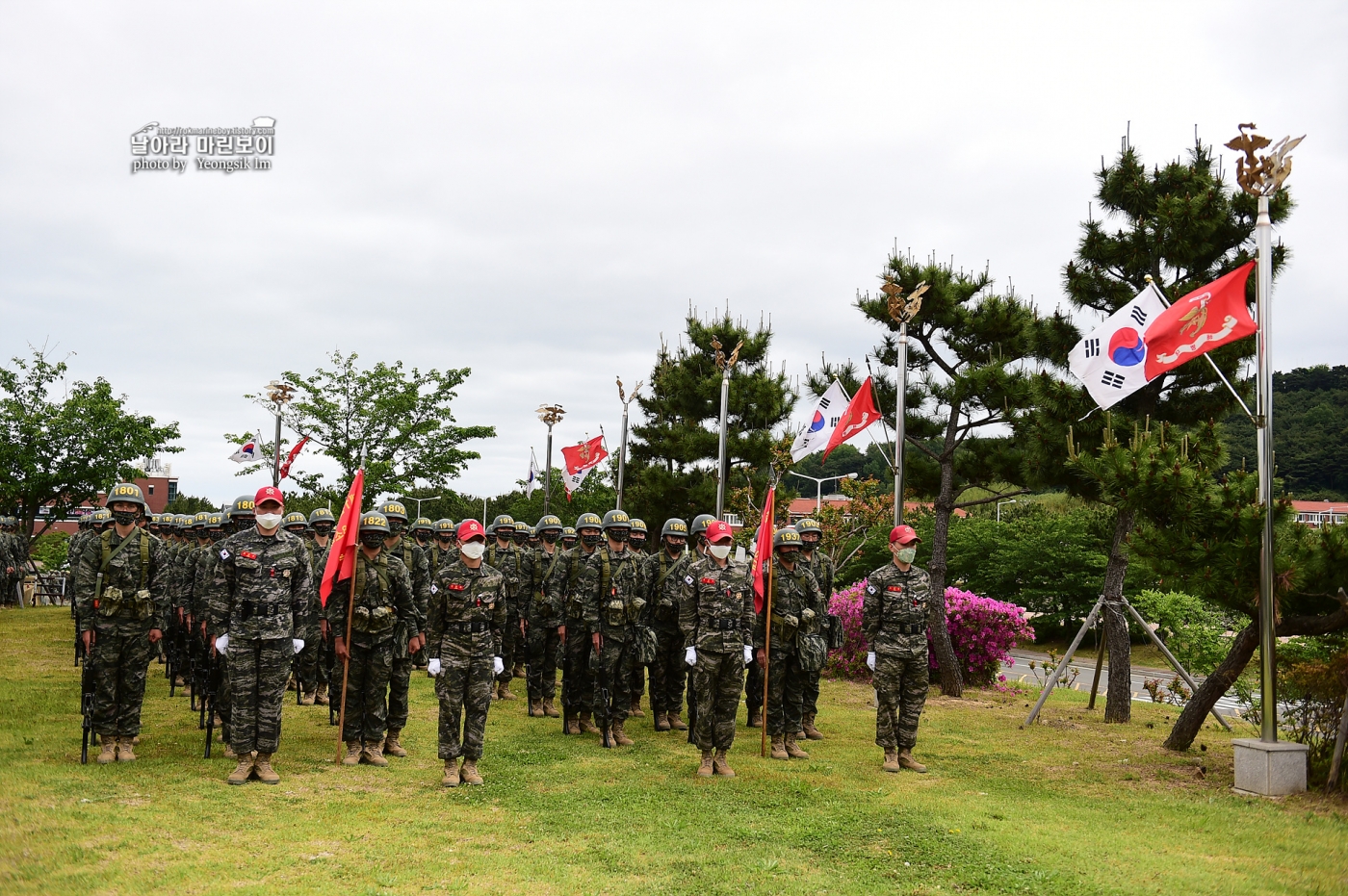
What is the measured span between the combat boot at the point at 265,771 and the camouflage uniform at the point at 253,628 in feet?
0.24

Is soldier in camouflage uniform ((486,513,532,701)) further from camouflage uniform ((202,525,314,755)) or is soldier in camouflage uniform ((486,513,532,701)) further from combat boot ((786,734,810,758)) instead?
camouflage uniform ((202,525,314,755))

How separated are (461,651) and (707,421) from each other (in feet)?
72.2

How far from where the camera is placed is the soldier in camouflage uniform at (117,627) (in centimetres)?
905

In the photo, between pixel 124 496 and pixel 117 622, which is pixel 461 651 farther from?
pixel 124 496

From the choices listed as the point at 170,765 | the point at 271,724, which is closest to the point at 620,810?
the point at 271,724

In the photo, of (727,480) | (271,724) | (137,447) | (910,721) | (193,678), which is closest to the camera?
(271,724)

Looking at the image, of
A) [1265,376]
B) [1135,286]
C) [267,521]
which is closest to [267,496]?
[267,521]

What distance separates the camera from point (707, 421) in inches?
1196

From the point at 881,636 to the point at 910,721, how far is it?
920 mm

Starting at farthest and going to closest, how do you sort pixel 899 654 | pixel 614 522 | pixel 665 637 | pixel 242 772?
pixel 665 637
pixel 614 522
pixel 899 654
pixel 242 772

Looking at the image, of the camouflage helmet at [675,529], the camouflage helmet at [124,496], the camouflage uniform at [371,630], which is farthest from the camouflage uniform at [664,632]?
the camouflage helmet at [124,496]

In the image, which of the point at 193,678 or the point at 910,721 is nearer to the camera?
the point at 910,721

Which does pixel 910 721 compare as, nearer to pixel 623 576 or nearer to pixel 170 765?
pixel 623 576

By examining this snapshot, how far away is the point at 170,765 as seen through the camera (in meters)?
8.98
